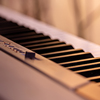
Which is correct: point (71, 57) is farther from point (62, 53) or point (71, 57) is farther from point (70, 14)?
point (70, 14)

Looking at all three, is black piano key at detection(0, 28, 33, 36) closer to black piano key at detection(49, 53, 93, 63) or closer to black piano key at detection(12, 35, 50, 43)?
black piano key at detection(12, 35, 50, 43)

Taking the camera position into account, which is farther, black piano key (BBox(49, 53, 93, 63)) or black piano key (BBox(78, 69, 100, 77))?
black piano key (BBox(49, 53, 93, 63))

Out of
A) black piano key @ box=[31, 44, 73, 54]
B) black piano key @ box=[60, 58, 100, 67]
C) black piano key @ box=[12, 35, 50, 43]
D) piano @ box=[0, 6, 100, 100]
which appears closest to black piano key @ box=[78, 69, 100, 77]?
piano @ box=[0, 6, 100, 100]

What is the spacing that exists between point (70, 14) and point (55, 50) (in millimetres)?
1286

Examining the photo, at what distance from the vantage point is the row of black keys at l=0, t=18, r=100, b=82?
210cm

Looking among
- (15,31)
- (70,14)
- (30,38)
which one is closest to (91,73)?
(30,38)

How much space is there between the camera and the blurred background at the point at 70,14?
3209 mm

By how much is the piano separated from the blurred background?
56 cm

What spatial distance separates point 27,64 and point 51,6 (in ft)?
7.71

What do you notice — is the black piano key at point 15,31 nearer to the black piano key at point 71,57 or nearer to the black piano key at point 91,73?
the black piano key at point 71,57

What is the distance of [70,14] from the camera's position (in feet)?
11.7

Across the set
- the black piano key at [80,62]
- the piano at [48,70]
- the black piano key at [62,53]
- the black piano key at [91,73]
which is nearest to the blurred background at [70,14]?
the piano at [48,70]

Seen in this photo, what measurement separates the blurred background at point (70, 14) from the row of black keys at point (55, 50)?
2.46 ft

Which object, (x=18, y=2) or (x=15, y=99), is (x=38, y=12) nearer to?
(x=18, y=2)
